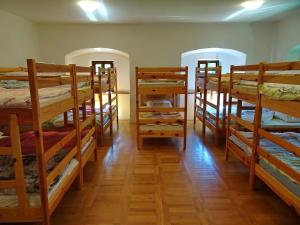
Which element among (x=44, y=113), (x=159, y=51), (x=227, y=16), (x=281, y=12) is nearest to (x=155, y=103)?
(x=159, y=51)

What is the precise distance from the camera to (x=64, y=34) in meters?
5.02

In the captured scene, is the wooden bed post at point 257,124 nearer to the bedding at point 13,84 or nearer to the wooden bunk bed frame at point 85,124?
the wooden bunk bed frame at point 85,124

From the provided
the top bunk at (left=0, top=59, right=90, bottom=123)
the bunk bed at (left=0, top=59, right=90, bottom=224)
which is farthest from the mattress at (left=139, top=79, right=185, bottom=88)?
the bunk bed at (left=0, top=59, right=90, bottom=224)

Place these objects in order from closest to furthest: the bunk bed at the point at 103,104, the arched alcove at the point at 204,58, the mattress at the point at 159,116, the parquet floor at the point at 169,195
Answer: the parquet floor at the point at 169,195, the bunk bed at the point at 103,104, the mattress at the point at 159,116, the arched alcove at the point at 204,58

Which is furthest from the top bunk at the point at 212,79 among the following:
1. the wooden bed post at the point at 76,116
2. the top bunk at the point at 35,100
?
the top bunk at the point at 35,100

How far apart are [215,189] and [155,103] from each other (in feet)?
8.15

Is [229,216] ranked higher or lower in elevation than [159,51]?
lower

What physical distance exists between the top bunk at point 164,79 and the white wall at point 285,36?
247 cm

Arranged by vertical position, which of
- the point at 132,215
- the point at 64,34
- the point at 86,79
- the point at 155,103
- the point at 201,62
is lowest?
the point at 132,215

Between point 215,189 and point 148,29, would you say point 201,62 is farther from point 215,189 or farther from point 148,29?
point 215,189

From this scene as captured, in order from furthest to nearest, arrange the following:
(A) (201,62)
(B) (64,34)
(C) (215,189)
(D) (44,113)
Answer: (A) (201,62) < (B) (64,34) < (C) (215,189) < (D) (44,113)

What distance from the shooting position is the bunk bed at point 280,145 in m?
1.67

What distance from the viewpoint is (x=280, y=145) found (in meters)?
1.86

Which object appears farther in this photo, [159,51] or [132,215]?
[159,51]
